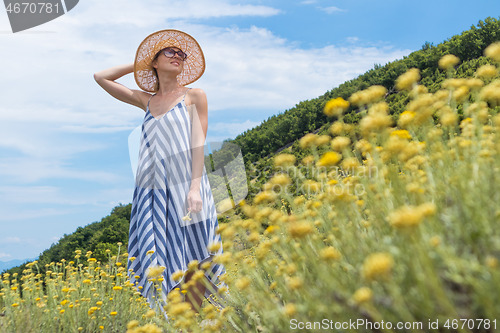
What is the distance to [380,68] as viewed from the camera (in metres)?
17.2

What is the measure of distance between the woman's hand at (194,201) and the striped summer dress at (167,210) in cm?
9

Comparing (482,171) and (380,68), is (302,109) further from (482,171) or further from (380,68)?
(482,171)

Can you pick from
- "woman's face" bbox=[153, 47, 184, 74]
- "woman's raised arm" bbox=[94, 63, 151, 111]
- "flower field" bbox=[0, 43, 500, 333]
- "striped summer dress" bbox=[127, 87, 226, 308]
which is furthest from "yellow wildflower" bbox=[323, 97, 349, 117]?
"woman's raised arm" bbox=[94, 63, 151, 111]

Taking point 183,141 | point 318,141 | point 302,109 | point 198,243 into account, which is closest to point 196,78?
point 183,141

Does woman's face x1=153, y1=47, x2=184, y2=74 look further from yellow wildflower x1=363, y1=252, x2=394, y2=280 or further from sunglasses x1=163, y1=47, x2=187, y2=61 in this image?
yellow wildflower x1=363, y1=252, x2=394, y2=280

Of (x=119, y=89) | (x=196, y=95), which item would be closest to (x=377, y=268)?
(x=196, y=95)

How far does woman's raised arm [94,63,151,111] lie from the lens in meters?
4.02

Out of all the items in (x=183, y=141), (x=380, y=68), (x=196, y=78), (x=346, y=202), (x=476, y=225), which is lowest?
(x=476, y=225)

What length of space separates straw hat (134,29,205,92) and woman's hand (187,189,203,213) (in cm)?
129

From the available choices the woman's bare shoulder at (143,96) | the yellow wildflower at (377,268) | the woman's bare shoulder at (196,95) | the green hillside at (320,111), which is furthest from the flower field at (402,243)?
the green hillside at (320,111)

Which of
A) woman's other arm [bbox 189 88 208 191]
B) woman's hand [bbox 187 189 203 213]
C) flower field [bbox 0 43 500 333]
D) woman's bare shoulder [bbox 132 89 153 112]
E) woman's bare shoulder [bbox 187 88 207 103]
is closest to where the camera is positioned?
flower field [bbox 0 43 500 333]

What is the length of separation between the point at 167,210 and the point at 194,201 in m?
0.30

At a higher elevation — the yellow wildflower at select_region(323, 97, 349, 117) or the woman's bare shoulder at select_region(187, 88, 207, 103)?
the woman's bare shoulder at select_region(187, 88, 207, 103)

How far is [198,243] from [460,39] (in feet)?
52.3
